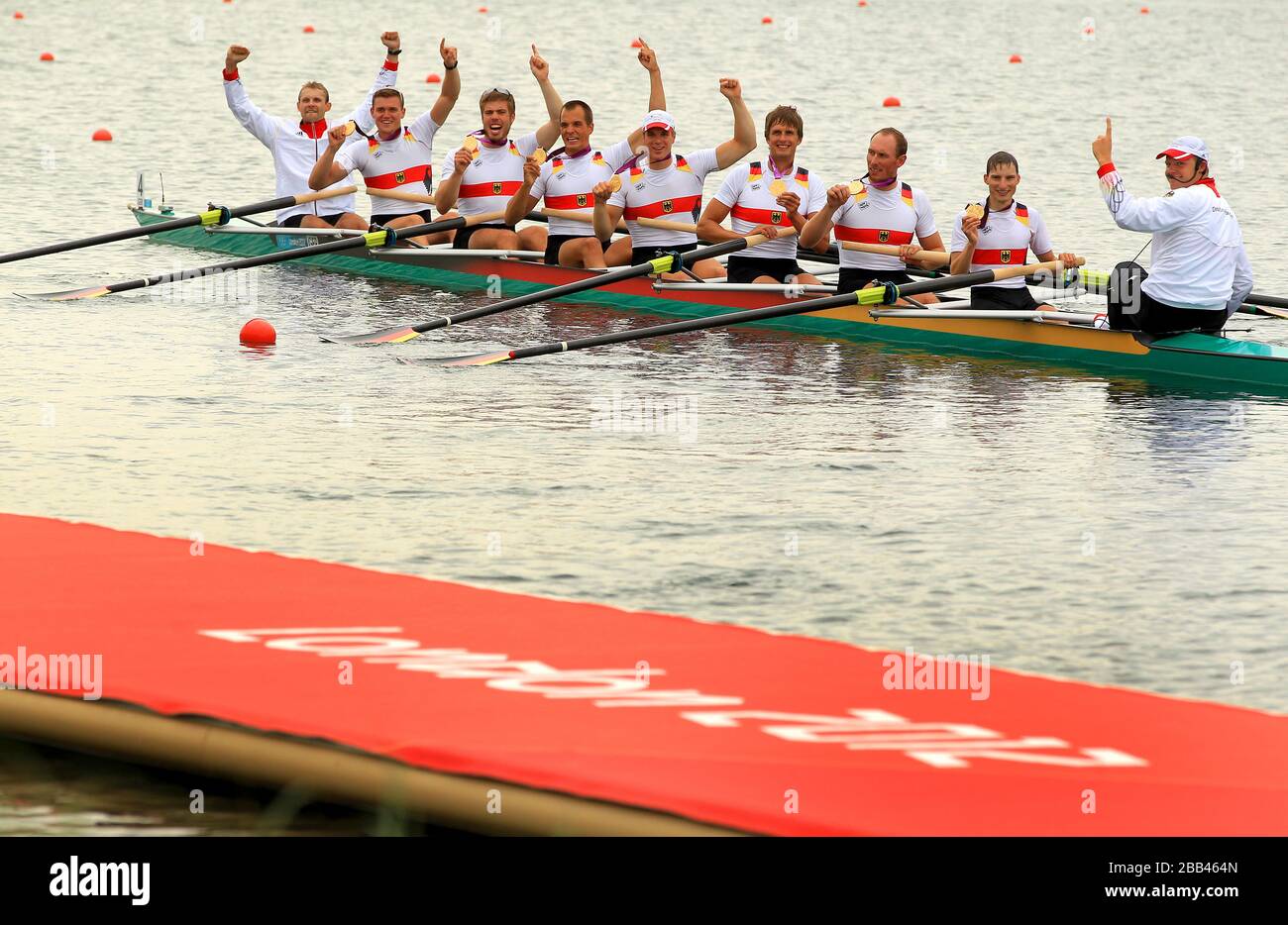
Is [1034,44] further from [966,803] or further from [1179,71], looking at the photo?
[966,803]

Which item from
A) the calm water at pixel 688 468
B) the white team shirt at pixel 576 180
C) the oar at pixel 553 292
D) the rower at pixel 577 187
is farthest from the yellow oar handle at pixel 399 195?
the oar at pixel 553 292

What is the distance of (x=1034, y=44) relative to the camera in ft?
147

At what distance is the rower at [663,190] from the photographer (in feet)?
50.0

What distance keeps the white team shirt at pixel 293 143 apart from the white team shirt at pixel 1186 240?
8052 mm

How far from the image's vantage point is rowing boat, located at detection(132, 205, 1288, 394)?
1286cm

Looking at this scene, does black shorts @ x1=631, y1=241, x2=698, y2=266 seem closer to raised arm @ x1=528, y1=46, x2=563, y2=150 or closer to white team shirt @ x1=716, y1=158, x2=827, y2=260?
white team shirt @ x1=716, y1=158, x2=827, y2=260

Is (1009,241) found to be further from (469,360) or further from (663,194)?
(469,360)

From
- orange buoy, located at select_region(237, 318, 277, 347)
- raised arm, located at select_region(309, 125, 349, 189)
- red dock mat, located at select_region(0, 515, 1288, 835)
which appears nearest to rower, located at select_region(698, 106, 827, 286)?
orange buoy, located at select_region(237, 318, 277, 347)

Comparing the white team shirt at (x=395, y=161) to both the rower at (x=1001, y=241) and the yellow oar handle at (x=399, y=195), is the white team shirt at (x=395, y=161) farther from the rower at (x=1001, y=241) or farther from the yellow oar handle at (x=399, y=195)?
the rower at (x=1001, y=241)

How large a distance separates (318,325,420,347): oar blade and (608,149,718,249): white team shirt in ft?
6.46

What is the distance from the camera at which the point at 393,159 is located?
17.8 m

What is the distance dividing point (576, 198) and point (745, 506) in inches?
251

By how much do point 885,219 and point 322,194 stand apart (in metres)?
5.51

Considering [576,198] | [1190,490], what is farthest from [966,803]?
[576,198]
